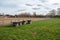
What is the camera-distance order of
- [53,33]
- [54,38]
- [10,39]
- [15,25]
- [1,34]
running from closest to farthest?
[10,39] < [1,34] < [54,38] < [53,33] < [15,25]

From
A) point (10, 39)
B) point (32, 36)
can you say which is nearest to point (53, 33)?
point (32, 36)

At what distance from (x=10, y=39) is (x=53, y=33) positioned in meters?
6.65

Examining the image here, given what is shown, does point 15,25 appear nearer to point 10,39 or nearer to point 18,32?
point 18,32

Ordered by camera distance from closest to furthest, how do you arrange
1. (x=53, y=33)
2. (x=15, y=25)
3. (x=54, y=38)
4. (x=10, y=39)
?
(x=10, y=39), (x=54, y=38), (x=53, y=33), (x=15, y=25)

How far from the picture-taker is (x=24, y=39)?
1714 cm

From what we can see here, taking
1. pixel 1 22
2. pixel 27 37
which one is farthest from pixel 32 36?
pixel 1 22

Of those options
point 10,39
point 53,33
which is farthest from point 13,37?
point 53,33

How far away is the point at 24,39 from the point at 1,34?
254 centimetres

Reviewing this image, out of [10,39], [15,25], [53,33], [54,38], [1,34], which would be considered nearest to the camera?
[10,39]

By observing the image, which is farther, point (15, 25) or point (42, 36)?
point (15, 25)

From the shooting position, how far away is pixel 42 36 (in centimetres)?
1920

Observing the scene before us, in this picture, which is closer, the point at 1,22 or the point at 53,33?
the point at 53,33

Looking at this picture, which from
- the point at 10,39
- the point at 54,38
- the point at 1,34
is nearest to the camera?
the point at 10,39

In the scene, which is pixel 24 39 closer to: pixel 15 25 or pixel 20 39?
pixel 20 39
